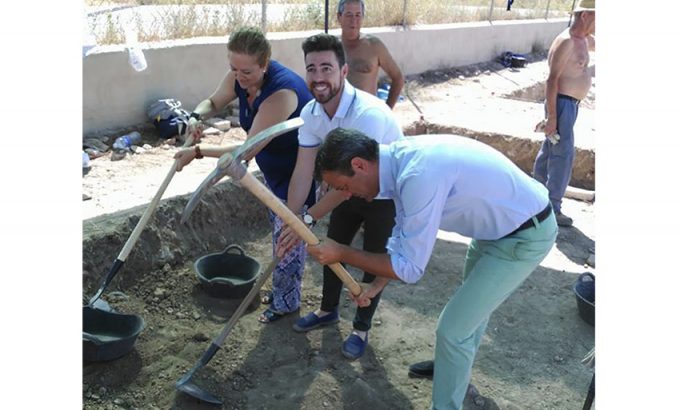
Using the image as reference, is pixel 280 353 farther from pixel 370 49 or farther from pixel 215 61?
pixel 215 61

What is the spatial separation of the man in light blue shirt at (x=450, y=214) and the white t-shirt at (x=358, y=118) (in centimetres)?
41

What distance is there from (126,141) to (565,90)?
4241 millimetres

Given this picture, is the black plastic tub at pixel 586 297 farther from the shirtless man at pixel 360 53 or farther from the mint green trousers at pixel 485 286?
the shirtless man at pixel 360 53

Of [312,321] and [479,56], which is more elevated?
[479,56]

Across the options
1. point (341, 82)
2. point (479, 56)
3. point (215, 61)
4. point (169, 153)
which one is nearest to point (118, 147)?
point (169, 153)

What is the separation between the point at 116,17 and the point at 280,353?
5.28 meters

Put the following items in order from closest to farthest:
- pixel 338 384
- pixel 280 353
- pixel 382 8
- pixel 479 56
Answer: pixel 338 384 < pixel 280 353 < pixel 382 8 < pixel 479 56

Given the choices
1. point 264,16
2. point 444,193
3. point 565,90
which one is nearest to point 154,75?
point 264,16

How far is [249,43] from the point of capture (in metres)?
3.02

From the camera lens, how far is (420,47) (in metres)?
11.1

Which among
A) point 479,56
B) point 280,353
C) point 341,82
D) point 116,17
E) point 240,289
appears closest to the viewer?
point 341,82

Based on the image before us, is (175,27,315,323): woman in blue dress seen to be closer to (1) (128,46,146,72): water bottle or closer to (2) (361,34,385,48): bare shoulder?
(2) (361,34,385,48): bare shoulder

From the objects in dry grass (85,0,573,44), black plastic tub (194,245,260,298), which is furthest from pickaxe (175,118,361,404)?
dry grass (85,0,573,44)

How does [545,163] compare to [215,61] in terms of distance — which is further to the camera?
[215,61]
